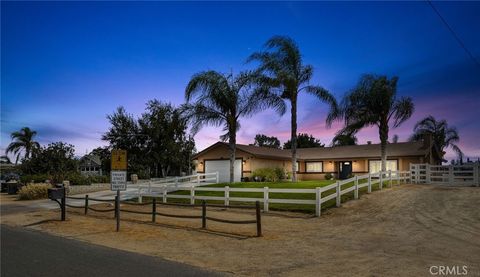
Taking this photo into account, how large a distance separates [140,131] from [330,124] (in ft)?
73.2

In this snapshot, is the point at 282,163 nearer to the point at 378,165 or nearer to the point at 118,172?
the point at 378,165

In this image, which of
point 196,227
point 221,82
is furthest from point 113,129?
point 196,227

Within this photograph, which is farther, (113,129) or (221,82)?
(113,129)

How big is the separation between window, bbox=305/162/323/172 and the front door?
2165 mm

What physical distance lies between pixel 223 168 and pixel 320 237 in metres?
27.3

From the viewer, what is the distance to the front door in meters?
38.2

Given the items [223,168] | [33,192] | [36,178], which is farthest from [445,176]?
[36,178]

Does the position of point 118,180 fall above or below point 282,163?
below

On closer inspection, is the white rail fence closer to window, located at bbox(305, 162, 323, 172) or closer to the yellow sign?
the yellow sign

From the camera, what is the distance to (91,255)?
9.45m

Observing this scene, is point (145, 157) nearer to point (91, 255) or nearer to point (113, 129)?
point (113, 129)

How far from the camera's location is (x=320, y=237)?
11.6m

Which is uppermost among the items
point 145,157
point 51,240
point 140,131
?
point 140,131

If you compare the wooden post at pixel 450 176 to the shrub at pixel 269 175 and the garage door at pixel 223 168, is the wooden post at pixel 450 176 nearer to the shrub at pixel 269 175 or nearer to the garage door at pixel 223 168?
the shrub at pixel 269 175
